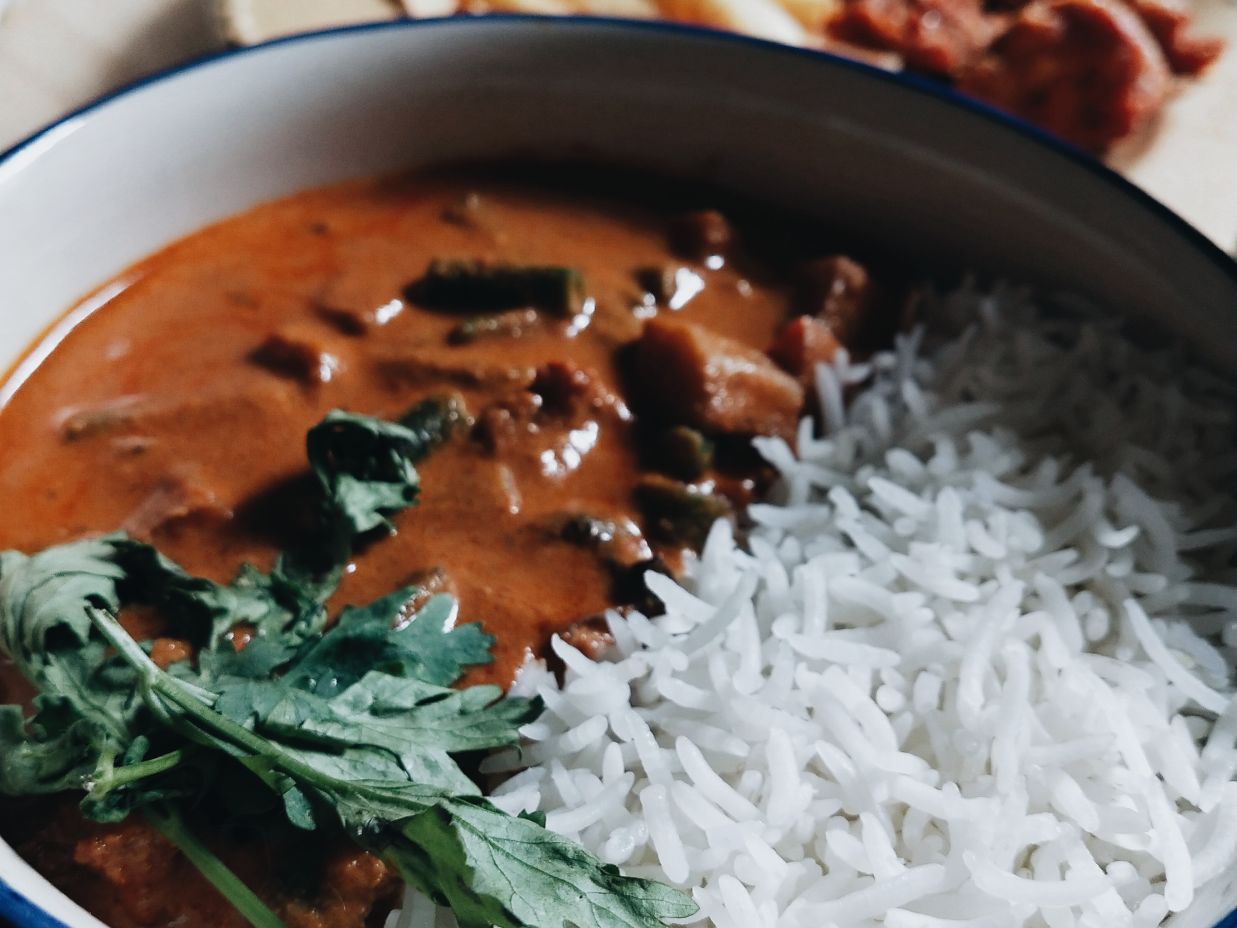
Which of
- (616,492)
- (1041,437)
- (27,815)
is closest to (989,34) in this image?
(1041,437)

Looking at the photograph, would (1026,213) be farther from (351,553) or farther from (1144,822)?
(351,553)

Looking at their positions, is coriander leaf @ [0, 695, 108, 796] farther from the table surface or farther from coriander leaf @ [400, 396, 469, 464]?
the table surface

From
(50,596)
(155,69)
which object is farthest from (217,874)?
(155,69)

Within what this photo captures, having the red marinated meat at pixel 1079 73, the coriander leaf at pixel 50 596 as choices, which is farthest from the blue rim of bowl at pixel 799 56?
the coriander leaf at pixel 50 596

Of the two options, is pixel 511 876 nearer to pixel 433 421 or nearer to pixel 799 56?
pixel 433 421

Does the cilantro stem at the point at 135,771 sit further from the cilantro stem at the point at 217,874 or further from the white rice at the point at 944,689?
the white rice at the point at 944,689

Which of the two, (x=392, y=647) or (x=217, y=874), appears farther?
(x=392, y=647)
